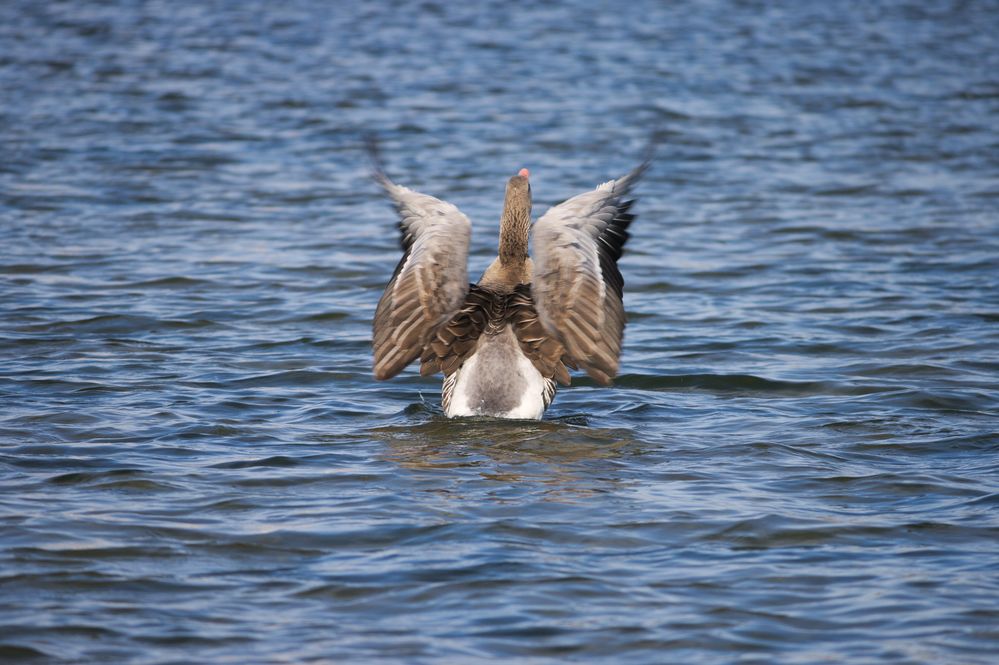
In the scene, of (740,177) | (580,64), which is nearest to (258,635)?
(740,177)

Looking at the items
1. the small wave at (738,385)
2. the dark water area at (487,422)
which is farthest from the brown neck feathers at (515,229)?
the small wave at (738,385)

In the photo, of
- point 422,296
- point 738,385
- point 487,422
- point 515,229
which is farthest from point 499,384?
point 738,385

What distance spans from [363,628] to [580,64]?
61.8 ft

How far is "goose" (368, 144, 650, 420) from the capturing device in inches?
281

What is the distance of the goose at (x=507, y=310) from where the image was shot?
7.12m

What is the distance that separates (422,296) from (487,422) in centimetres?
83

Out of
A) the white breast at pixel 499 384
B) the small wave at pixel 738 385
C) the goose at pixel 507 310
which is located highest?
the goose at pixel 507 310

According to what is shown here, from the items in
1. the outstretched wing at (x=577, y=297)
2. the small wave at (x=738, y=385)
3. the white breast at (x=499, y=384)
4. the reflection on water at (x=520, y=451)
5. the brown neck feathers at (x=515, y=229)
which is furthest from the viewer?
the small wave at (x=738, y=385)

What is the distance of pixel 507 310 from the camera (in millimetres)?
7555

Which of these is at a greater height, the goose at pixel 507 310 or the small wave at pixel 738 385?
the goose at pixel 507 310

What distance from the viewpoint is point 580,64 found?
74.7 ft

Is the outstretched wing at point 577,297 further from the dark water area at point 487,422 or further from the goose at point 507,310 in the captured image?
the dark water area at point 487,422

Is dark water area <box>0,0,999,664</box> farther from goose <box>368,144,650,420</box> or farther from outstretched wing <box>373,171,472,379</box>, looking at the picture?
outstretched wing <box>373,171,472,379</box>

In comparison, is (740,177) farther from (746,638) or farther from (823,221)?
(746,638)
